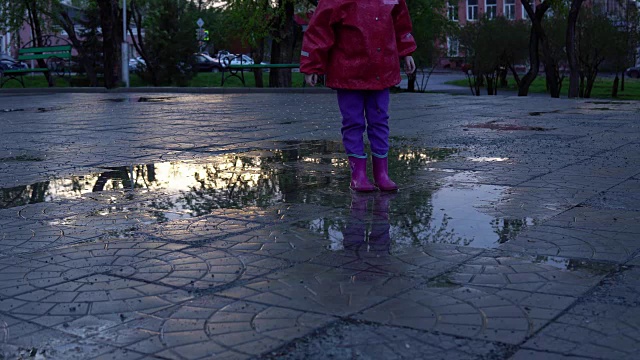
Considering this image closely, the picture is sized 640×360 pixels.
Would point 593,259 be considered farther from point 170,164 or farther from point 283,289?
point 170,164

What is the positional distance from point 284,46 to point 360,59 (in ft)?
81.4

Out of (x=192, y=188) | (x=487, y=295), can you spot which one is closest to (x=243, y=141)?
A: (x=192, y=188)

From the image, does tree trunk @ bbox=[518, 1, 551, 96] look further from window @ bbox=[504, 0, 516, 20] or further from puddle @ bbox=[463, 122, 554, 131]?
window @ bbox=[504, 0, 516, 20]

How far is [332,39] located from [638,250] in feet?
8.70

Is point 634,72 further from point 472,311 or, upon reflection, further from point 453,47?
point 472,311

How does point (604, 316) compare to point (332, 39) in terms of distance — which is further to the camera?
point (332, 39)

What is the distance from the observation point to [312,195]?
19.9 ft

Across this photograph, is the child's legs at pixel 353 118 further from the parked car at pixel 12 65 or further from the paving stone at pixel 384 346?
the parked car at pixel 12 65

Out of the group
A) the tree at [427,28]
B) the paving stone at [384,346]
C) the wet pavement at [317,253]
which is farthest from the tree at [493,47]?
the paving stone at [384,346]

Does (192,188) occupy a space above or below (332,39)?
below

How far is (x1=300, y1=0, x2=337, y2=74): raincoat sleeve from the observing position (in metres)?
6.20

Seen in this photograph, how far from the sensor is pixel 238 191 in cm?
624

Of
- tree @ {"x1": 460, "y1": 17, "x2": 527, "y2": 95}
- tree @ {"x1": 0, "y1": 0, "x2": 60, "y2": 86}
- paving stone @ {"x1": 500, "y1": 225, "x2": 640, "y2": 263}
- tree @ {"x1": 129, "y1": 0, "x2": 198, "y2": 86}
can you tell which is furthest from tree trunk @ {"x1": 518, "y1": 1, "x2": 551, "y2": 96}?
paving stone @ {"x1": 500, "y1": 225, "x2": 640, "y2": 263}

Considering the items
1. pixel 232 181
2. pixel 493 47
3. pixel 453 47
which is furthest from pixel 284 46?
pixel 232 181
